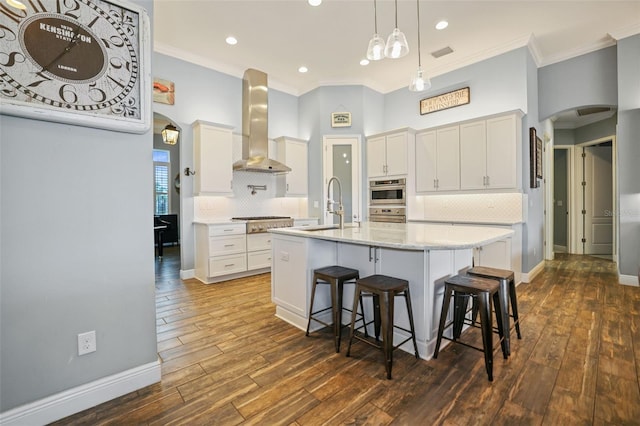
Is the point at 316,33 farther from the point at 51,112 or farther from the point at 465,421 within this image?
the point at 465,421

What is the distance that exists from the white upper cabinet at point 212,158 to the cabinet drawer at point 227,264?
104cm

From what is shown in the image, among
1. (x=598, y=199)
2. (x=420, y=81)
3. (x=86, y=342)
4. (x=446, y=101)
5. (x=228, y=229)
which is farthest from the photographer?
(x=598, y=199)

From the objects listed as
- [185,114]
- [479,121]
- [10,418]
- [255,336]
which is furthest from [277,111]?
[10,418]

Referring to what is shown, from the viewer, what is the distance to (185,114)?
465 cm

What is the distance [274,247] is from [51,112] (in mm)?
1950

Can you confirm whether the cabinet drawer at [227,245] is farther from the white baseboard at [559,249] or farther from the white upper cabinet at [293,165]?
the white baseboard at [559,249]

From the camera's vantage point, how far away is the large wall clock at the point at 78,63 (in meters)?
1.44

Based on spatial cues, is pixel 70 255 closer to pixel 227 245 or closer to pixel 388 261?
pixel 388 261

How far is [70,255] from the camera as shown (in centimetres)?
164

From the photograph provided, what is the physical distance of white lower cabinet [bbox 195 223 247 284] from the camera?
4.31 metres

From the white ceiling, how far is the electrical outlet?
3.58 m

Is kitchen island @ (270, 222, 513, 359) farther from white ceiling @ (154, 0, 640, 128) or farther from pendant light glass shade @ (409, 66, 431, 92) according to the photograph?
white ceiling @ (154, 0, 640, 128)

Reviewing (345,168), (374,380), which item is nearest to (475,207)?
(345,168)

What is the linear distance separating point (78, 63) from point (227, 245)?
315 centimetres
